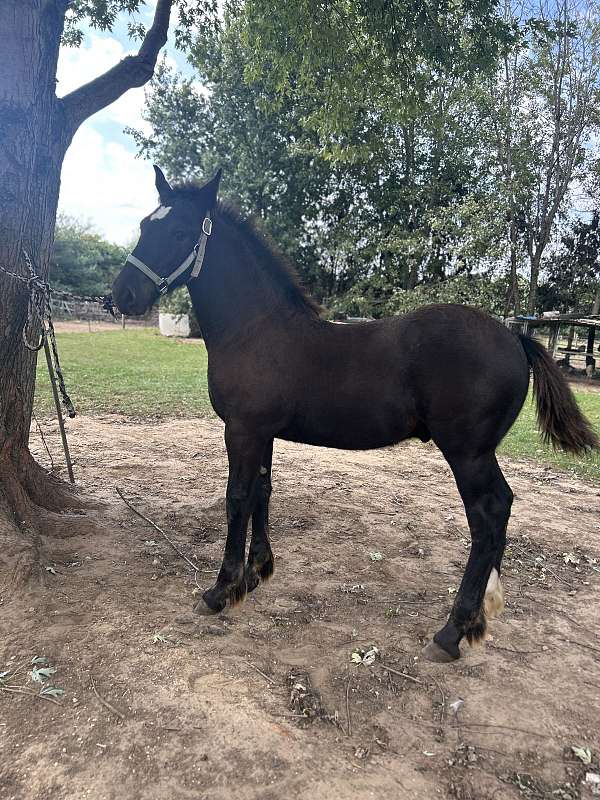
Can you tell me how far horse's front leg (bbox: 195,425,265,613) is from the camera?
3221mm

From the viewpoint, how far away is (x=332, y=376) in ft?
10.4

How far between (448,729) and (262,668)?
0.98 meters

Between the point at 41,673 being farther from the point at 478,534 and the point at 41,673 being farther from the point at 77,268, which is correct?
the point at 77,268

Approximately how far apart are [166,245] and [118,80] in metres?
2.44

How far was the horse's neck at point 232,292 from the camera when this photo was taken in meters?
3.38

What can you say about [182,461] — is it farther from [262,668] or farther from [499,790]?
[499,790]

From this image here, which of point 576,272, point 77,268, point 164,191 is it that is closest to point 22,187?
point 164,191

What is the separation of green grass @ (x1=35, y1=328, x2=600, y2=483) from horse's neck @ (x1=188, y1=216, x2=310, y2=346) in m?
3.50

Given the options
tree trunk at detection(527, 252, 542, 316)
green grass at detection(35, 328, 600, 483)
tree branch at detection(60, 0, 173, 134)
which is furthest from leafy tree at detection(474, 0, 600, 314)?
tree branch at detection(60, 0, 173, 134)

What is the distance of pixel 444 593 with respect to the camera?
3.64m

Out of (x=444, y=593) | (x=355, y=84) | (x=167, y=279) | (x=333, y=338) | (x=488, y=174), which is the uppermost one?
(x=488, y=174)

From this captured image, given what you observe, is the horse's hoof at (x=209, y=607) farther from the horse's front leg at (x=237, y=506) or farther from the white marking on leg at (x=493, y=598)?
the white marking on leg at (x=493, y=598)

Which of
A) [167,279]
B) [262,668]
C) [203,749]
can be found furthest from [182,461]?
[203,749]

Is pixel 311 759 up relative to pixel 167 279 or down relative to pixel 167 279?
down
